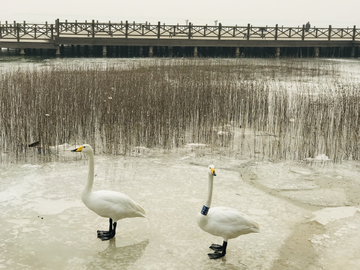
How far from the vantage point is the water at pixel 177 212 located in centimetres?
481

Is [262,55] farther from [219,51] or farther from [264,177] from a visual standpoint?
[264,177]

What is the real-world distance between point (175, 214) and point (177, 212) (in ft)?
0.25

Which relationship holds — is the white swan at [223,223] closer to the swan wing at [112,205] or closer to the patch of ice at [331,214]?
the swan wing at [112,205]

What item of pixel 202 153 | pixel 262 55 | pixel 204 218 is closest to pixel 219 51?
pixel 262 55

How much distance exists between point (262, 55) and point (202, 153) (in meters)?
24.8

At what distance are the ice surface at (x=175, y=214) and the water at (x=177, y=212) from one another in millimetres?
13

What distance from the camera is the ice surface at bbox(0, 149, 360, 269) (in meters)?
4.80

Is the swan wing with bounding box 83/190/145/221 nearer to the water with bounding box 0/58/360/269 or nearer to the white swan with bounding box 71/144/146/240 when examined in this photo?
the white swan with bounding box 71/144/146/240

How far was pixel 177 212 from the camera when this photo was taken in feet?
19.7

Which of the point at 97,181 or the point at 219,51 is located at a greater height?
the point at 219,51

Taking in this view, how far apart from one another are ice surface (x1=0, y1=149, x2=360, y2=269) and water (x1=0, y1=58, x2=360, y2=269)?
1cm

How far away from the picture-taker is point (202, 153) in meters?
8.89

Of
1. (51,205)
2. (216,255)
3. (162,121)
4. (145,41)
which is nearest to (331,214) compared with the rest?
(216,255)

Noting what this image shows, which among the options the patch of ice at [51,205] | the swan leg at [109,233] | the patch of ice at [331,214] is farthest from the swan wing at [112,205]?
the patch of ice at [331,214]
